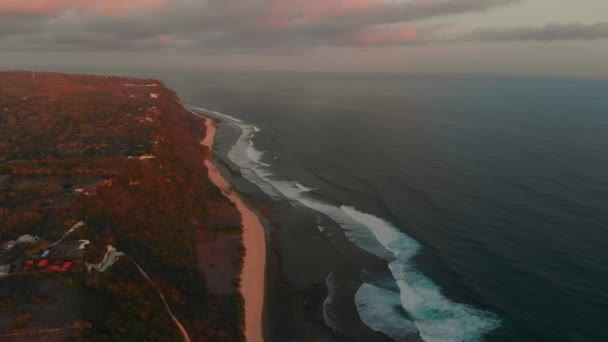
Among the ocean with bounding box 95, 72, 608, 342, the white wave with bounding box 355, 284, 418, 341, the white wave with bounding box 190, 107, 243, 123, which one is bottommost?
the white wave with bounding box 355, 284, 418, 341

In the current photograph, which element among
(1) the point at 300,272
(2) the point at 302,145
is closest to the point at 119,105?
(2) the point at 302,145

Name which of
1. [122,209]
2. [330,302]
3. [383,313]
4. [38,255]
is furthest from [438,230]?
[38,255]

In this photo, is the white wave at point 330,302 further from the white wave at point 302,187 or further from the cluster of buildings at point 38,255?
the white wave at point 302,187

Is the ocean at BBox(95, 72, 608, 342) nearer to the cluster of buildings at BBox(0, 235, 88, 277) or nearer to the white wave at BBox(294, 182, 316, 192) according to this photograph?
the white wave at BBox(294, 182, 316, 192)

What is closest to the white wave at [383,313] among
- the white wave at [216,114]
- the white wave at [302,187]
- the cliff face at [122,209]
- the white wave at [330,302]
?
the white wave at [330,302]

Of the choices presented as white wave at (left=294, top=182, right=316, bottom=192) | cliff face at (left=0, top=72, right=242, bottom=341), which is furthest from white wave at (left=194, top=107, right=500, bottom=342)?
cliff face at (left=0, top=72, right=242, bottom=341)
